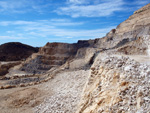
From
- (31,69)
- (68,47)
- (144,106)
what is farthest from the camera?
(68,47)

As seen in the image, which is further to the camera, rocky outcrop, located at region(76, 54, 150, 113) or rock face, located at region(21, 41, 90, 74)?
rock face, located at region(21, 41, 90, 74)

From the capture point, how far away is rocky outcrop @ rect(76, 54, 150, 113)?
3.51 m

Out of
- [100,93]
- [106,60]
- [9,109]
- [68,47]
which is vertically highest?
[68,47]

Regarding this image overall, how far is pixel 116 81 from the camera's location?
4.39m

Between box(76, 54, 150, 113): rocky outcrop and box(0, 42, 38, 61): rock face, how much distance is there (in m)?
48.4

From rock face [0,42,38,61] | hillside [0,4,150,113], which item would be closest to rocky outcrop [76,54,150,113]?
hillside [0,4,150,113]

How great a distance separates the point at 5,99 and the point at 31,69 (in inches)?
766

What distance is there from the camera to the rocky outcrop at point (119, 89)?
351cm

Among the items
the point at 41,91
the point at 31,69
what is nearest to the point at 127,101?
the point at 41,91

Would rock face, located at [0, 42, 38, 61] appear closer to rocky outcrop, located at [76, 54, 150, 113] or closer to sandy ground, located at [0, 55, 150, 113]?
sandy ground, located at [0, 55, 150, 113]

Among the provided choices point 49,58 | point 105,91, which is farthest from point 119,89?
point 49,58

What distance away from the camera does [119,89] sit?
13.1 feet

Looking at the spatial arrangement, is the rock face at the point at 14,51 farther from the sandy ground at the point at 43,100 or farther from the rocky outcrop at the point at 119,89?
the rocky outcrop at the point at 119,89

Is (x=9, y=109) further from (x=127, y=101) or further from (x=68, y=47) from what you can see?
(x=68, y=47)
